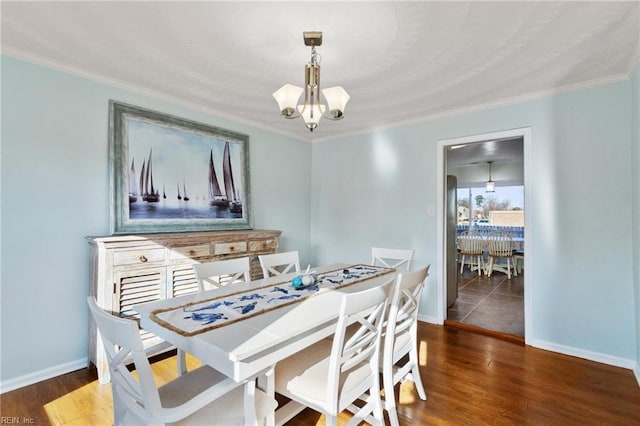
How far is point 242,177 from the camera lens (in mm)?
3529

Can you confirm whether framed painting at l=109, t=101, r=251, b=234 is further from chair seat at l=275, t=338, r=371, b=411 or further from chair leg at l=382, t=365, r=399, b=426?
chair leg at l=382, t=365, r=399, b=426

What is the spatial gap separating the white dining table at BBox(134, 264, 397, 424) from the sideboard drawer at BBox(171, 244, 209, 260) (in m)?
0.92

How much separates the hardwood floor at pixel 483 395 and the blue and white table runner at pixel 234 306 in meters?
0.76

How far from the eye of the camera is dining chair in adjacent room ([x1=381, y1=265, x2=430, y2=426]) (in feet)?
5.31

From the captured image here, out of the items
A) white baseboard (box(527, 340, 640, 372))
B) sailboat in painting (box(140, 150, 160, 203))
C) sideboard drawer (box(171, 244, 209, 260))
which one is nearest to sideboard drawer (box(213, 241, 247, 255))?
sideboard drawer (box(171, 244, 209, 260))

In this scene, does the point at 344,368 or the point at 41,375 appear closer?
the point at 344,368

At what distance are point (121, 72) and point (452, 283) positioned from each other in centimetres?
417

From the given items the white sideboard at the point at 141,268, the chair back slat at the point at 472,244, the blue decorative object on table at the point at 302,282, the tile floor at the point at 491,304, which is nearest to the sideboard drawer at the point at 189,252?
the white sideboard at the point at 141,268

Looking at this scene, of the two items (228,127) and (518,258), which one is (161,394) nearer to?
(228,127)

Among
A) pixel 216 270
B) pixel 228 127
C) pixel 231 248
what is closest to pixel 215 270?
pixel 216 270

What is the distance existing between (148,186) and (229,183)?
2.78ft

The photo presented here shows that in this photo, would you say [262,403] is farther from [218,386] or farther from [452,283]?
[452,283]

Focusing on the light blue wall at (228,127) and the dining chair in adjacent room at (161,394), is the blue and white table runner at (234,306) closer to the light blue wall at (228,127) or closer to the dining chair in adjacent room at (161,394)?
the dining chair in adjacent room at (161,394)

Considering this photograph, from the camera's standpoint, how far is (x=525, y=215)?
2.88 metres
